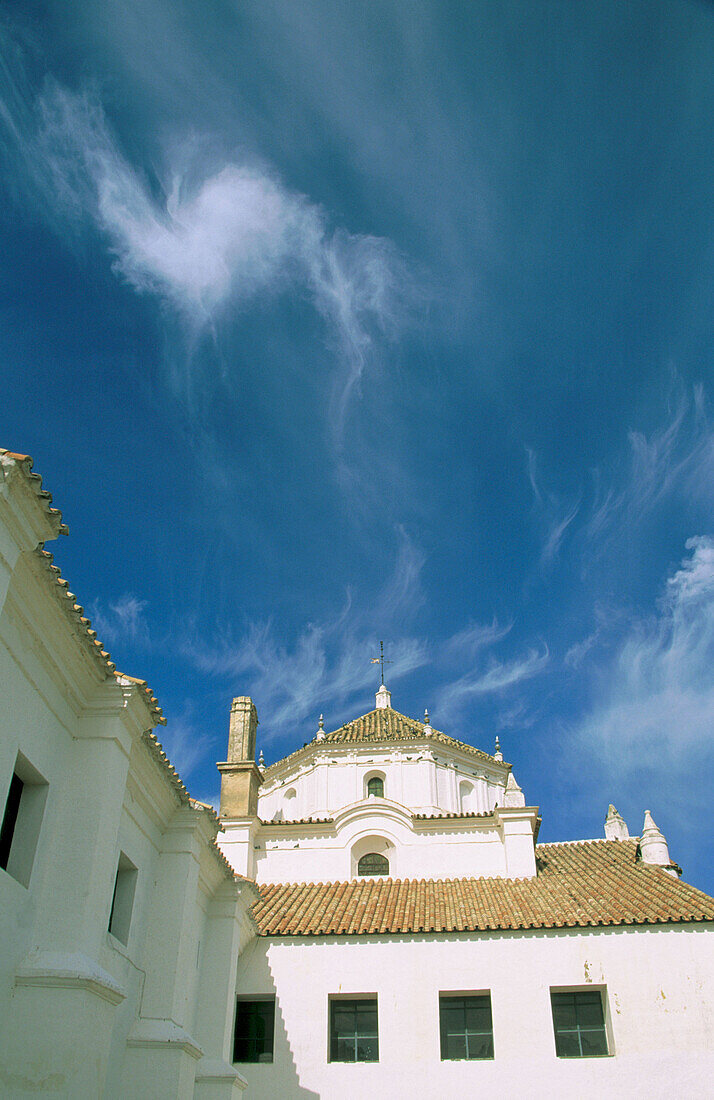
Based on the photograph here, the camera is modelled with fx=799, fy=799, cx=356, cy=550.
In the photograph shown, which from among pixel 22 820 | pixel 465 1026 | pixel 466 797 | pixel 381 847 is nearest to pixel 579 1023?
pixel 465 1026

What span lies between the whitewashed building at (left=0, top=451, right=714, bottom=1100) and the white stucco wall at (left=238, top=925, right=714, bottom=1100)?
0.03 meters

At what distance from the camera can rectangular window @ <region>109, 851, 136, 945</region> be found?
10398 mm

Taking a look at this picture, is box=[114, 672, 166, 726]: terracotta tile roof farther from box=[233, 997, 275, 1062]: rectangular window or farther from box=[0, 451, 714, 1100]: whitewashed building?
box=[233, 997, 275, 1062]: rectangular window

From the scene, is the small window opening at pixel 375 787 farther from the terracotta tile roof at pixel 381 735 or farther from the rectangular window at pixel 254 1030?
the rectangular window at pixel 254 1030

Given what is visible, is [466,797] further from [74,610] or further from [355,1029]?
[74,610]

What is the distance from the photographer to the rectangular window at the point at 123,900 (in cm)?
1040

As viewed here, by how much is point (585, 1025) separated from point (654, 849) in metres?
5.87

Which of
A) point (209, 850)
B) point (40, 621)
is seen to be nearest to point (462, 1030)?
point (209, 850)

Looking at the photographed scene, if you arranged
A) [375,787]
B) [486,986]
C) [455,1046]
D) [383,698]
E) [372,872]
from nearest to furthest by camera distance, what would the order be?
[455,1046] < [486,986] < [372,872] < [375,787] < [383,698]

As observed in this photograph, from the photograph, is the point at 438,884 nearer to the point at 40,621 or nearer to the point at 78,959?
the point at 78,959

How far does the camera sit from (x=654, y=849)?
62.4ft

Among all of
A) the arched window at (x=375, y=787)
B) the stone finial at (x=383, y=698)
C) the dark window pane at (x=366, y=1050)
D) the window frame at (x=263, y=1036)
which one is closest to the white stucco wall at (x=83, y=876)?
the window frame at (x=263, y=1036)

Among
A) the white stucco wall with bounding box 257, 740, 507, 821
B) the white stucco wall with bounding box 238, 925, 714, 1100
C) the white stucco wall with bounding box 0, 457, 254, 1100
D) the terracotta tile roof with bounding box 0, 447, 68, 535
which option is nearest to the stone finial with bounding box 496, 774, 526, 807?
the white stucco wall with bounding box 257, 740, 507, 821

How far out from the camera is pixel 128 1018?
10250mm
